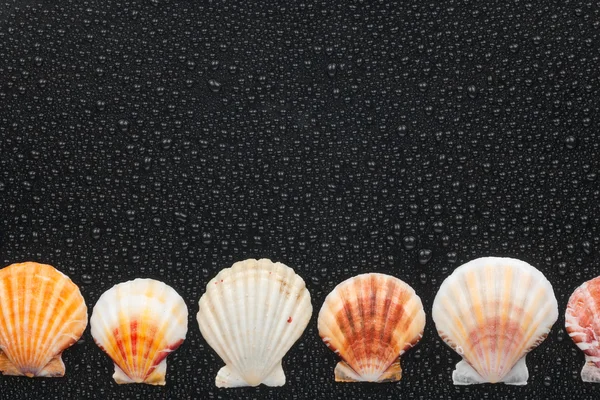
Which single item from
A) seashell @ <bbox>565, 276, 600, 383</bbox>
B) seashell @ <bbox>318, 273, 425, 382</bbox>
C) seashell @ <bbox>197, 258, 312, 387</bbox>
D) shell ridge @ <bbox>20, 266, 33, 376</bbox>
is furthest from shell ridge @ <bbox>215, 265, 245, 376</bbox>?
seashell @ <bbox>565, 276, 600, 383</bbox>

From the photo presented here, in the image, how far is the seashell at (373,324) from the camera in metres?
0.72

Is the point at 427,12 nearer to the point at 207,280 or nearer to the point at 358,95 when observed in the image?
the point at 358,95

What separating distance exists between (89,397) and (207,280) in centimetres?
19

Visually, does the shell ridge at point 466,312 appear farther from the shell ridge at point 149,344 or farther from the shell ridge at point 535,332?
the shell ridge at point 149,344

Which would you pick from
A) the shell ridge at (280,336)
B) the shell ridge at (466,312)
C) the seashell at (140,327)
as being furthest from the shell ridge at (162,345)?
the shell ridge at (466,312)

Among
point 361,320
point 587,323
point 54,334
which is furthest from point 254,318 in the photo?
point 587,323

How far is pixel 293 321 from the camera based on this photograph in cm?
73

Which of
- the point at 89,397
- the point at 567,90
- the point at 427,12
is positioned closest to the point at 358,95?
the point at 427,12

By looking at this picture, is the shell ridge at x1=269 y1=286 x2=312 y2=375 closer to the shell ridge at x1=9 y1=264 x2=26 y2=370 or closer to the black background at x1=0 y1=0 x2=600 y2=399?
the black background at x1=0 y1=0 x2=600 y2=399

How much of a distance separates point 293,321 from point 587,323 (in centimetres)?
33

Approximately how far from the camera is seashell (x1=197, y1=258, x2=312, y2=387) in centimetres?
72

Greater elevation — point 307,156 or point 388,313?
point 307,156

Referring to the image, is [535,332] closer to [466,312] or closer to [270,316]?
[466,312]

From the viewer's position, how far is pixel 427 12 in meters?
0.76
